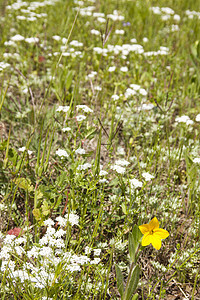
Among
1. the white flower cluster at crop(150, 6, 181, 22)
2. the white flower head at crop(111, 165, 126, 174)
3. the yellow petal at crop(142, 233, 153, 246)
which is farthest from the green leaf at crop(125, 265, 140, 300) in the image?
the white flower cluster at crop(150, 6, 181, 22)

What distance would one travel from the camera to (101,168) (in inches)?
87.7

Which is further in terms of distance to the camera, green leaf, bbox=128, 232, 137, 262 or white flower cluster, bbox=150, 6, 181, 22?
white flower cluster, bbox=150, 6, 181, 22

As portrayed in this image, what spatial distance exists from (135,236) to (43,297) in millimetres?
538

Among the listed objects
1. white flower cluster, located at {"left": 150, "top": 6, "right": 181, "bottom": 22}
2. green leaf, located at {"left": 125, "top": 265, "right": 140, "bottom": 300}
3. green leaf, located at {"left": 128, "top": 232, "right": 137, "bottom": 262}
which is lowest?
green leaf, located at {"left": 125, "top": 265, "right": 140, "bottom": 300}

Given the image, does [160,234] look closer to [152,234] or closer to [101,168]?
[152,234]

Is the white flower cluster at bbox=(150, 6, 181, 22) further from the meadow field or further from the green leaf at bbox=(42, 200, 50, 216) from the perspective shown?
the green leaf at bbox=(42, 200, 50, 216)

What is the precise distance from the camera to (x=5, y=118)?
2.91 meters

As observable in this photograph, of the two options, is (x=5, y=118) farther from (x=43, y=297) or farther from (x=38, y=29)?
(x=38, y=29)

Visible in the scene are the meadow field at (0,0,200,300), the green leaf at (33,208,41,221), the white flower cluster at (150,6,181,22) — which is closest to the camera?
the meadow field at (0,0,200,300)

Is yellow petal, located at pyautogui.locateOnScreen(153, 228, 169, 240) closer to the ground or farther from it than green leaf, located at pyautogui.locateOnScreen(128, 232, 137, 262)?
farther from it

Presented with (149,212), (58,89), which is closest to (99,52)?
(58,89)

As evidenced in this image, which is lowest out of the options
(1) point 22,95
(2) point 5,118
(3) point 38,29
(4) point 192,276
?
(4) point 192,276

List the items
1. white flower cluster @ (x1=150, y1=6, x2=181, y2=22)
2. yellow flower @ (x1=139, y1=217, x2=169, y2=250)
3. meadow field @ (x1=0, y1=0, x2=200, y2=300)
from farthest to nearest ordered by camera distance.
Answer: white flower cluster @ (x1=150, y1=6, x2=181, y2=22) → meadow field @ (x1=0, y1=0, x2=200, y2=300) → yellow flower @ (x1=139, y1=217, x2=169, y2=250)

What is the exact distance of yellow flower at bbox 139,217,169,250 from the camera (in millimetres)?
1436
